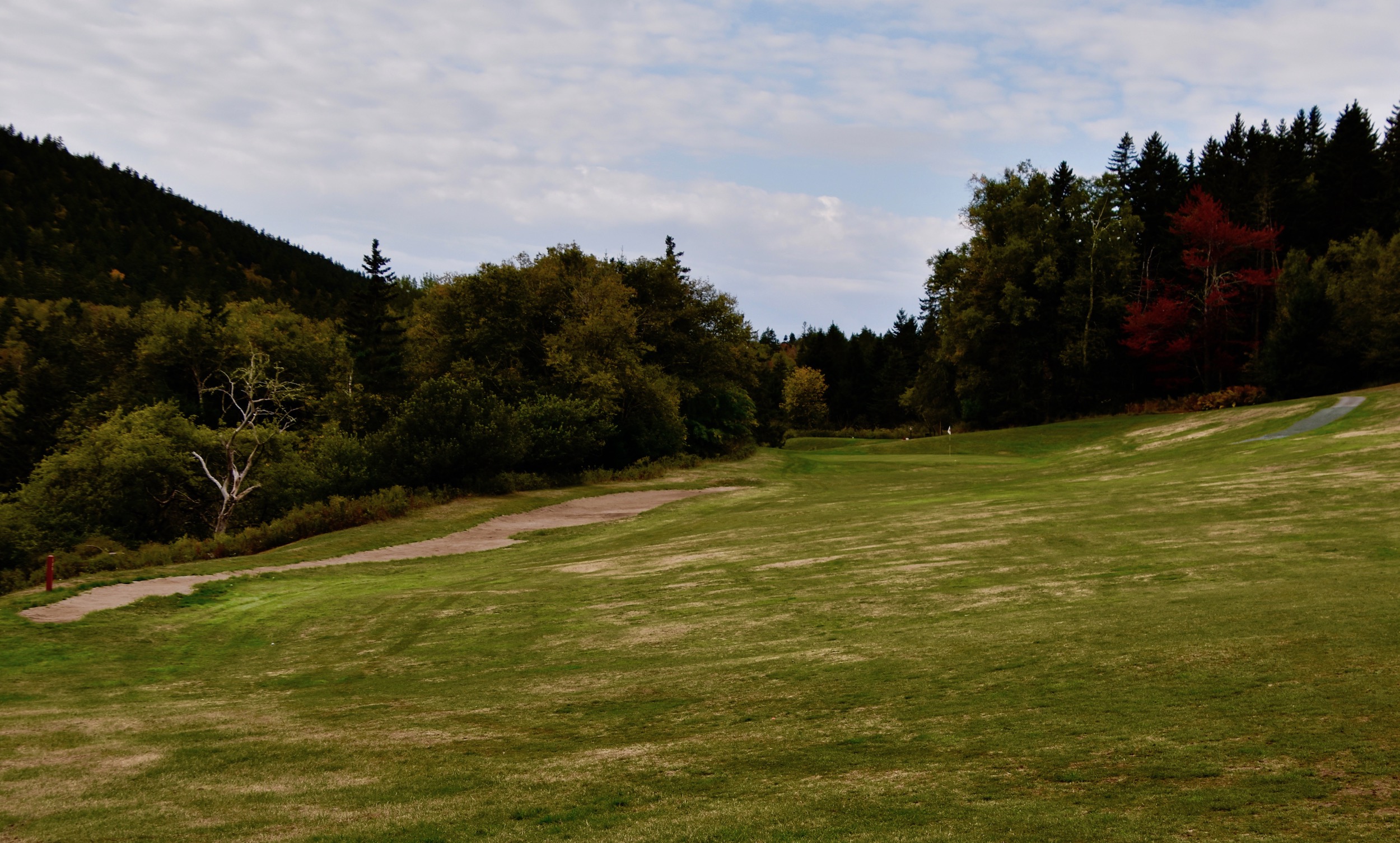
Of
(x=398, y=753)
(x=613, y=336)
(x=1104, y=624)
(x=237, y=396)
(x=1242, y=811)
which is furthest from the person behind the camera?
(x=237, y=396)

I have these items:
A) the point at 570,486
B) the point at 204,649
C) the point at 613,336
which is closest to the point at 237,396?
the point at 613,336

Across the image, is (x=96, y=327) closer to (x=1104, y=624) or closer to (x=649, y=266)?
(x=649, y=266)

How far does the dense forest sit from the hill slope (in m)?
36.3

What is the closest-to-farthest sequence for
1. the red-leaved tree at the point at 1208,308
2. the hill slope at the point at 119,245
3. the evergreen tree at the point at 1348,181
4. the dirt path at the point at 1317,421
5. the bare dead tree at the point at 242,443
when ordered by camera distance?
the dirt path at the point at 1317,421 < the bare dead tree at the point at 242,443 < the red-leaved tree at the point at 1208,308 < the evergreen tree at the point at 1348,181 < the hill slope at the point at 119,245

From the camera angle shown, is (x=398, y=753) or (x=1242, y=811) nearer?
(x=1242, y=811)

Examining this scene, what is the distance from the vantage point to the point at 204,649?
15.4 m

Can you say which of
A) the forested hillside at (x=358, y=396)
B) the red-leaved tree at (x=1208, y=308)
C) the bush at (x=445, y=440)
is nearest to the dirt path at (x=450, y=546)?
the bush at (x=445, y=440)

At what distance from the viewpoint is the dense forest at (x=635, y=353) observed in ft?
136

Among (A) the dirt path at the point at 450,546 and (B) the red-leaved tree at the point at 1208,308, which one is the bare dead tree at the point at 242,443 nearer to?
(A) the dirt path at the point at 450,546

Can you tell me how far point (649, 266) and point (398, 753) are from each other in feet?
169

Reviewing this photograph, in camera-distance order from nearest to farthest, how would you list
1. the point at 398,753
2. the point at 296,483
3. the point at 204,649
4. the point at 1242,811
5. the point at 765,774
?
the point at 1242,811
the point at 765,774
the point at 398,753
the point at 204,649
the point at 296,483

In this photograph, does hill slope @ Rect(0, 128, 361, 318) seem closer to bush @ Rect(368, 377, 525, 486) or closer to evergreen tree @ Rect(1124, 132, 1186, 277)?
bush @ Rect(368, 377, 525, 486)

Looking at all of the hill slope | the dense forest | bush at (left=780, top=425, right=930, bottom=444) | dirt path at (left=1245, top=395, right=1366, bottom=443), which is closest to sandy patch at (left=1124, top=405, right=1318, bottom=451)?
dirt path at (left=1245, top=395, right=1366, bottom=443)

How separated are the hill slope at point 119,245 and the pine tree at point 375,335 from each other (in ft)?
125
